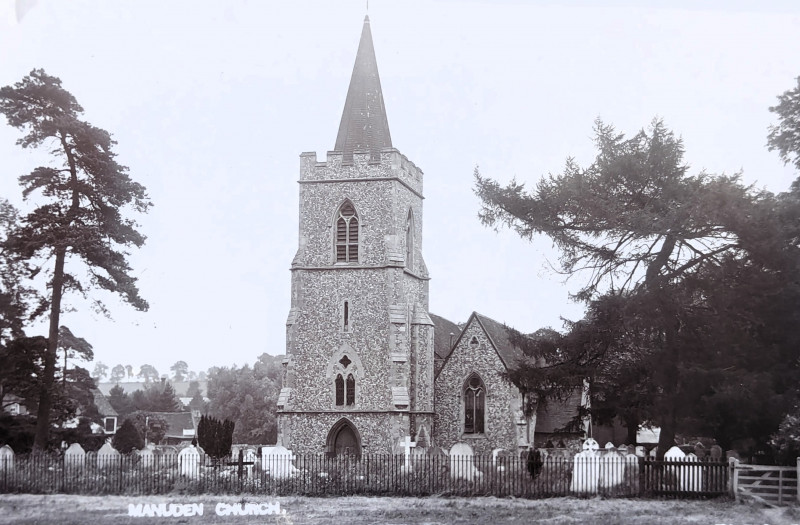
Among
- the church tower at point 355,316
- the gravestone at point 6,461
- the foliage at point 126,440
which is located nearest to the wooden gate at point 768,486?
the church tower at point 355,316

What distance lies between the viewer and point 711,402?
71.1 feet

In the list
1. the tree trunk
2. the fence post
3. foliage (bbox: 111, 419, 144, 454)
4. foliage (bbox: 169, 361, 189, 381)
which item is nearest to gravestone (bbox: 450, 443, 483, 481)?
the fence post

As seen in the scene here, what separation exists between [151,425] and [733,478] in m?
54.6

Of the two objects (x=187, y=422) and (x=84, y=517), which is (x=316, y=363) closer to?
(x=84, y=517)

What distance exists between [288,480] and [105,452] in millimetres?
7472

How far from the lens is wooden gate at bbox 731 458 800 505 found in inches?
797

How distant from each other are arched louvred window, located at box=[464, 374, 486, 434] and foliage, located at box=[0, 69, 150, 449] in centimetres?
1321

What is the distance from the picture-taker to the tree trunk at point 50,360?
27.9 metres

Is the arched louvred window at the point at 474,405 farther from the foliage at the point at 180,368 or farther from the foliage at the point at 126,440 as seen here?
the foliage at the point at 180,368

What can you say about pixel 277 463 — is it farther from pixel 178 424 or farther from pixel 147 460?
pixel 178 424

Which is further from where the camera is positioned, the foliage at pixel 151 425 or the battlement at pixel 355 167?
the foliage at pixel 151 425

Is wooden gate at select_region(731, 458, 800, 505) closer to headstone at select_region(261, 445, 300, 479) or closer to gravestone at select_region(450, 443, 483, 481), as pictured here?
gravestone at select_region(450, 443, 483, 481)

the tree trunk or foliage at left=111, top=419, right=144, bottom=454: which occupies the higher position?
the tree trunk

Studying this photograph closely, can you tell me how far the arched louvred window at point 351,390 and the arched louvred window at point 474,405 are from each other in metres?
4.37
